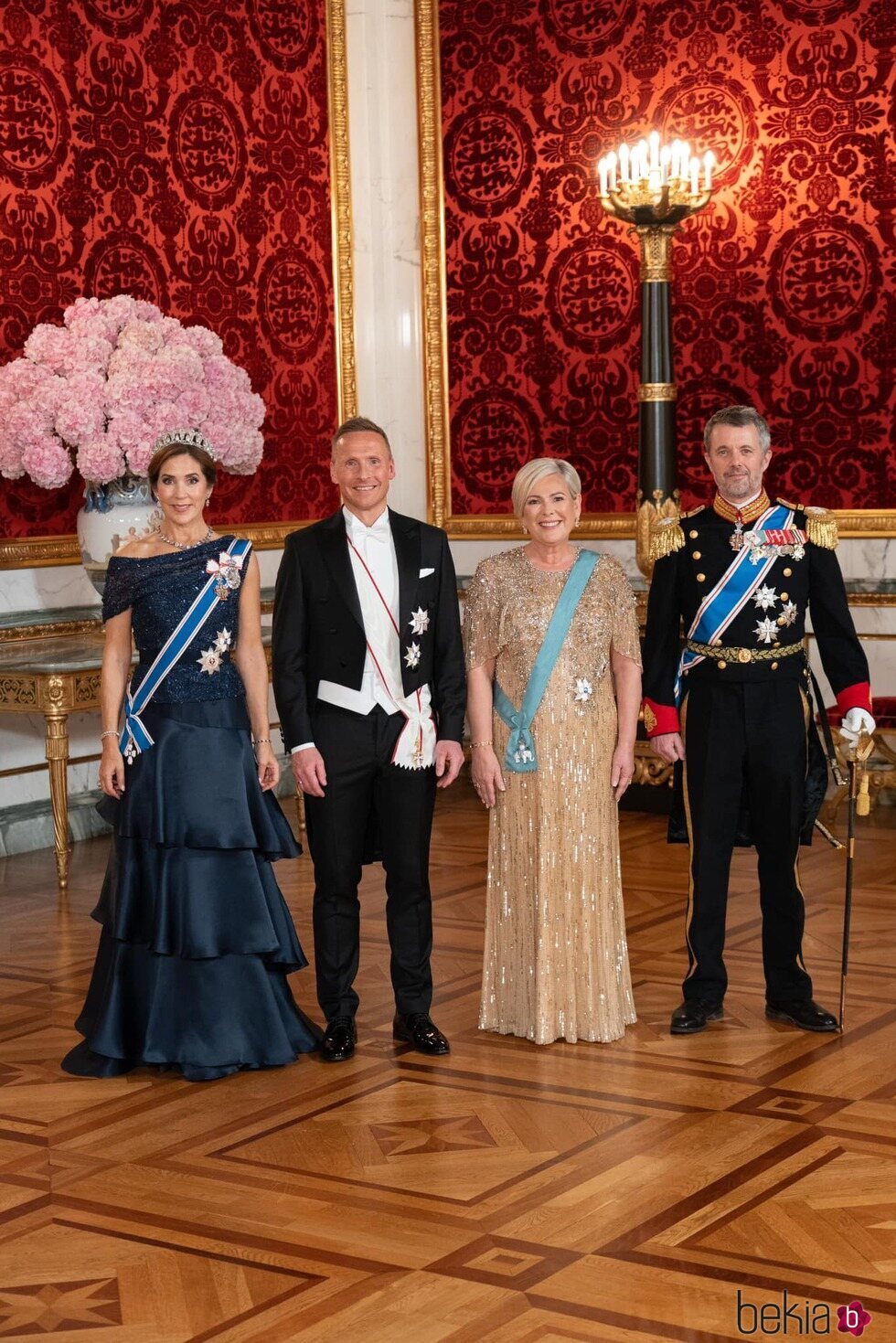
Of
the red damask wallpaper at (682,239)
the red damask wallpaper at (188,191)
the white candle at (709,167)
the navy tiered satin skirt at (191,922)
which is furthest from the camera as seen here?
the red damask wallpaper at (682,239)

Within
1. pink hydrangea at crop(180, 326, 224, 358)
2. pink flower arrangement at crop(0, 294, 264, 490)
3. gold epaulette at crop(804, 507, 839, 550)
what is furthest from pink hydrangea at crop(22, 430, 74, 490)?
gold epaulette at crop(804, 507, 839, 550)

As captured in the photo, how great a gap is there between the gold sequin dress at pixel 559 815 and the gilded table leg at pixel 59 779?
7.65 ft

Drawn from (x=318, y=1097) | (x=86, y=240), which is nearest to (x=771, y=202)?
(x=86, y=240)

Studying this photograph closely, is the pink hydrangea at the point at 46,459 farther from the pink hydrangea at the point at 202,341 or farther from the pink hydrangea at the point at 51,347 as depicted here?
the pink hydrangea at the point at 202,341

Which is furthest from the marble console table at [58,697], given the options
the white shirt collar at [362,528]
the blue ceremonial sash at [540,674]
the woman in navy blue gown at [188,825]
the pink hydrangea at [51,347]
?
the blue ceremonial sash at [540,674]

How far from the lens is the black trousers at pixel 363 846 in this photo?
13.8ft

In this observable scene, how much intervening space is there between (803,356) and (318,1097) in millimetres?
4551

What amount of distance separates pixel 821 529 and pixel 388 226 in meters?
4.53

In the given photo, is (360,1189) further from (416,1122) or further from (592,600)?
(592,600)

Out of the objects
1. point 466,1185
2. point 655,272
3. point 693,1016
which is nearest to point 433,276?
point 655,272

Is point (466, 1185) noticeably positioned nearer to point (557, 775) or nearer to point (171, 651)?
point (557, 775)

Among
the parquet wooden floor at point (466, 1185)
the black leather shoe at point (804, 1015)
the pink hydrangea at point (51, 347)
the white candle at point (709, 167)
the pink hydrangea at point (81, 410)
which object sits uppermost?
the white candle at point (709, 167)

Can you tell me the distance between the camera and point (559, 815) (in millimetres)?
4301

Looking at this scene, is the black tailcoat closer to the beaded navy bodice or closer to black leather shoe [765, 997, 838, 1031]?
Result: the beaded navy bodice
